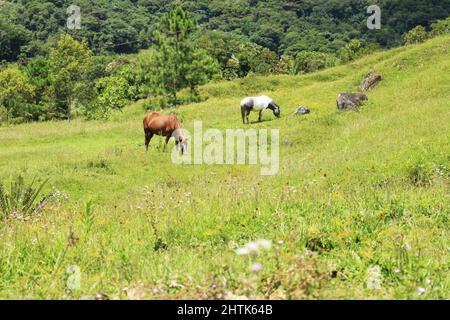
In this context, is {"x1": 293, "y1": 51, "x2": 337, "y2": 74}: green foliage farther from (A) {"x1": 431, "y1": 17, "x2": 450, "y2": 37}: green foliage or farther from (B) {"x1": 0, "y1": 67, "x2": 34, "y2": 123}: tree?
(B) {"x1": 0, "y1": 67, "x2": 34, "y2": 123}: tree

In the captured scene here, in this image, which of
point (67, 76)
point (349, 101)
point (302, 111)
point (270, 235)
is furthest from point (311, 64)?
point (270, 235)

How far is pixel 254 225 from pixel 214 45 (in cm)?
7219

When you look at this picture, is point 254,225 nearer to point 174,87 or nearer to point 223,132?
point 223,132

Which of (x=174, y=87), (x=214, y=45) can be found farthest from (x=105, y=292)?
(x=214, y=45)

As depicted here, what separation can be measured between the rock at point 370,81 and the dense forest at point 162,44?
48.8 ft

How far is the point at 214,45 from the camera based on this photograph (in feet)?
251

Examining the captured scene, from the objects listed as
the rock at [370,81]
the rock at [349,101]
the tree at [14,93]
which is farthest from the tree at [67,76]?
the rock at [349,101]

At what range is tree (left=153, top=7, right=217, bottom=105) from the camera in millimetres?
40344

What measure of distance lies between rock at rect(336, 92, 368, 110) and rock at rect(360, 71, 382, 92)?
12.8 feet

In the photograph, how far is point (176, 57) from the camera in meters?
40.7

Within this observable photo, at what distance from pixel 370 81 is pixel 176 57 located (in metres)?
16.9

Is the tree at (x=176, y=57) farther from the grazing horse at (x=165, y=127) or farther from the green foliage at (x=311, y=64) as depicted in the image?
the green foliage at (x=311, y=64)

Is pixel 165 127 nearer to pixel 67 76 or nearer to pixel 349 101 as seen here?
pixel 349 101

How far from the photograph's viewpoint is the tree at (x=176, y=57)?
40.3 meters
